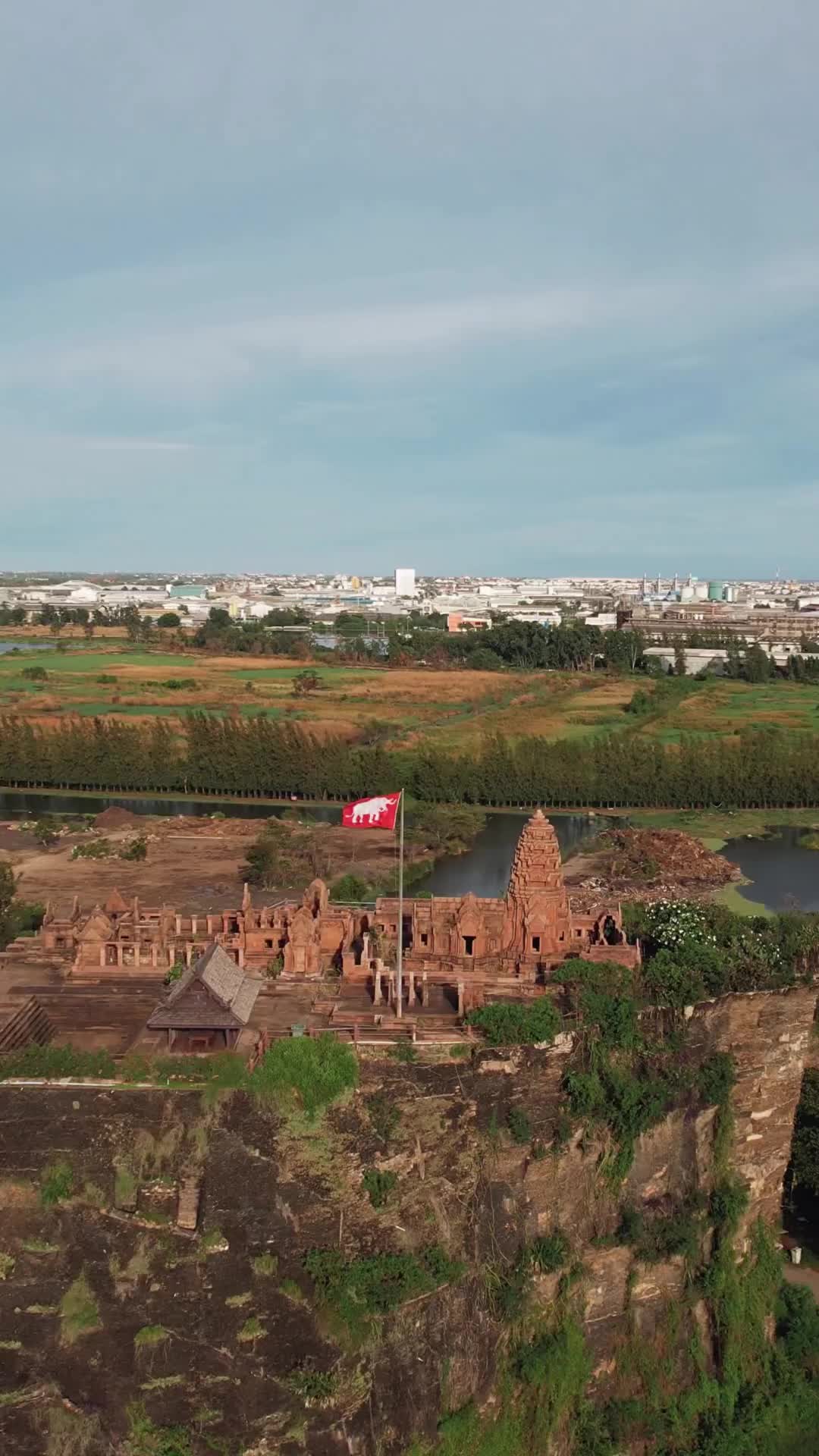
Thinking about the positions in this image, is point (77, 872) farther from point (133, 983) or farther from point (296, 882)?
point (133, 983)

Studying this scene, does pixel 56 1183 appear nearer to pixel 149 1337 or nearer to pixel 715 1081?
pixel 149 1337

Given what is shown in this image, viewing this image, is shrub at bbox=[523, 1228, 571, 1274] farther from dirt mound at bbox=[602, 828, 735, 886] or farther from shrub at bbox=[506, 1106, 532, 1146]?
dirt mound at bbox=[602, 828, 735, 886]

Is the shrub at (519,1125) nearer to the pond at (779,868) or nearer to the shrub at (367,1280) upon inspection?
the shrub at (367,1280)

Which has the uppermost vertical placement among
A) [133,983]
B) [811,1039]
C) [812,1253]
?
[133,983]

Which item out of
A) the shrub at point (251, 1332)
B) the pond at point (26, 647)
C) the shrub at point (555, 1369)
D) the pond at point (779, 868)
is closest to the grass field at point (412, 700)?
the pond at point (26, 647)

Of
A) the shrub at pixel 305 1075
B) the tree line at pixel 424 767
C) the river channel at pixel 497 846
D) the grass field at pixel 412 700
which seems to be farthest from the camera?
the grass field at pixel 412 700

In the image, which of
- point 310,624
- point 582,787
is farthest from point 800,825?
point 310,624
